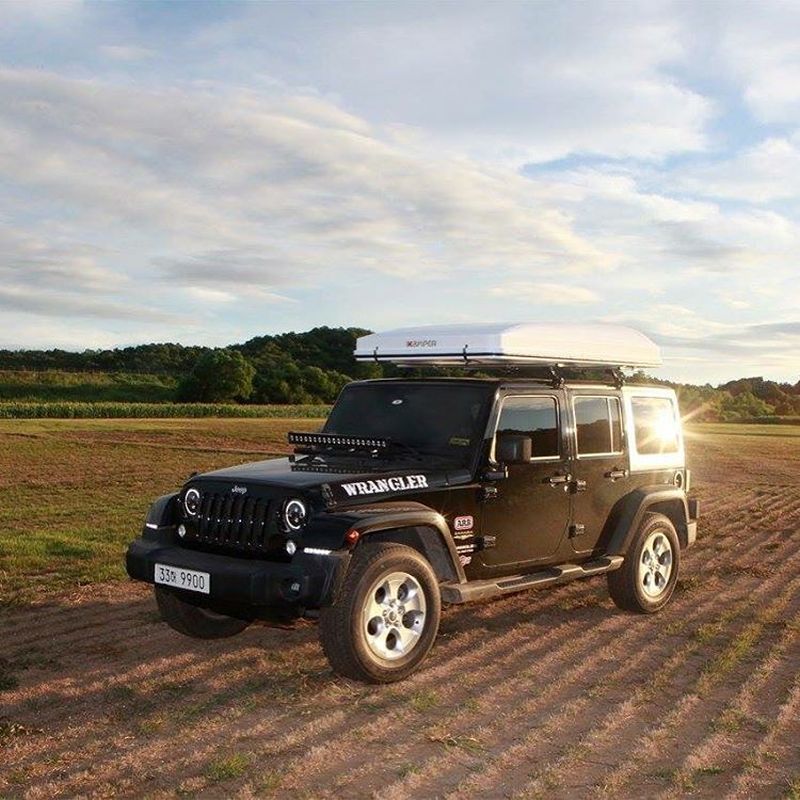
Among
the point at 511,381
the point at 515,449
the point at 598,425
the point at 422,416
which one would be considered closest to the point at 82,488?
the point at 422,416

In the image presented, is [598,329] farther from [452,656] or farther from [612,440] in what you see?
[452,656]

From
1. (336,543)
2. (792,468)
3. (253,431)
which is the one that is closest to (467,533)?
(336,543)

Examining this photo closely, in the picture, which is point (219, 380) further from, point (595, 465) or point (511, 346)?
point (511, 346)

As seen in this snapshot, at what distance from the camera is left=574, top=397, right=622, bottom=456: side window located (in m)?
7.94

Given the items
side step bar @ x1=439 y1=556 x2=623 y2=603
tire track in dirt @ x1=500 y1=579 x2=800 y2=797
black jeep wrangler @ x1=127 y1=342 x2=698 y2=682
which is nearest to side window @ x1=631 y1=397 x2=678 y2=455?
black jeep wrangler @ x1=127 y1=342 x2=698 y2=682

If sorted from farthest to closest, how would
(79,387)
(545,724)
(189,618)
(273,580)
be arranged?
(79,387), (189,618), (273,580), (545,724)

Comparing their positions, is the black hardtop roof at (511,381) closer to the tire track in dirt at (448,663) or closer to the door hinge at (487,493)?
the door hinge at (487,493)

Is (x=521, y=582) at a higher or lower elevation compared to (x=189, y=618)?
higher

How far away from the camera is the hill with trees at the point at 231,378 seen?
246 feet

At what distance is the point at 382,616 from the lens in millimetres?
6074

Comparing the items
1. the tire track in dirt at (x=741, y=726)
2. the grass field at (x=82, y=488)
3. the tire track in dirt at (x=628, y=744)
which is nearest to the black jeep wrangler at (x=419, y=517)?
the tire track in dirt at (x=628, y=744)

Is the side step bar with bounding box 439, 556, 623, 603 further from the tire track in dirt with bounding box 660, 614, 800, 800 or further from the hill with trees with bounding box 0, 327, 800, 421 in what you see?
the hill with trees with bounding box 0, 327, 800, 421

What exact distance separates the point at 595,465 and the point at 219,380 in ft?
257


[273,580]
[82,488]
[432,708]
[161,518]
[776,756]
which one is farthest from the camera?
[82,488]
